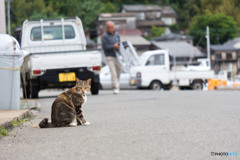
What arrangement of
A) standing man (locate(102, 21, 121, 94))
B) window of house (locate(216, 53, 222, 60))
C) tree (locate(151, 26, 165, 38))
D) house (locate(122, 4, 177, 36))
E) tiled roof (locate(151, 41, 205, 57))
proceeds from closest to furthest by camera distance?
1. standing man (locate(102, 21, 121, 94))
2. tiled roof (locate(151, 41, 205, 57))
3. window of house (locate(216, 53, 222, 60))
4. tree (locate(151, 26, 165, 38))
5. house (locate(122, 4, 177, 36))

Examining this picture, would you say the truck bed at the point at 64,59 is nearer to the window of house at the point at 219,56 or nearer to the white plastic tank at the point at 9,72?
the white plastic tank at the point at 9,72

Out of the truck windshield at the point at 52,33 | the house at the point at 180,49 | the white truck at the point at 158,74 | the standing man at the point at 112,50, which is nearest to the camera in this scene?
the standing man at the point at 112,50

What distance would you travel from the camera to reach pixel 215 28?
93.9 meters

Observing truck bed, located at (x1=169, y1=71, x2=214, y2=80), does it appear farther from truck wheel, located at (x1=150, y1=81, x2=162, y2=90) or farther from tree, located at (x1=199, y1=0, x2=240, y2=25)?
tree, located at (x1=199, y1=0, x2=240, y2=25)

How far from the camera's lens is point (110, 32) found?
16219mm

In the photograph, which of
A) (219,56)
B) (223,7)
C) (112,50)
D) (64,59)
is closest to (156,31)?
(223,7)

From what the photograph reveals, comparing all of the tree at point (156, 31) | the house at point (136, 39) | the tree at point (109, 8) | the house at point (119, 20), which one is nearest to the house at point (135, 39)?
the house at point (136, 39)

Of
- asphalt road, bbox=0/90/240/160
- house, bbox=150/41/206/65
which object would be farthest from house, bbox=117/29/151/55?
asphalt road, bbox=0/90/240/160

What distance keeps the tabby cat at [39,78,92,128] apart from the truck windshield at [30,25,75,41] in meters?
10.4

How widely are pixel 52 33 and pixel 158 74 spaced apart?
8970 millimetres

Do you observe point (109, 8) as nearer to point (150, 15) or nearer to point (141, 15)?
point (141, 15)

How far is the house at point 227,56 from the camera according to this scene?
3696 inches

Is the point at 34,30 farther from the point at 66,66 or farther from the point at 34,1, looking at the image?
the point at 34,1

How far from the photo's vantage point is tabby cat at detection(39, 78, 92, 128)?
22.6 ft
